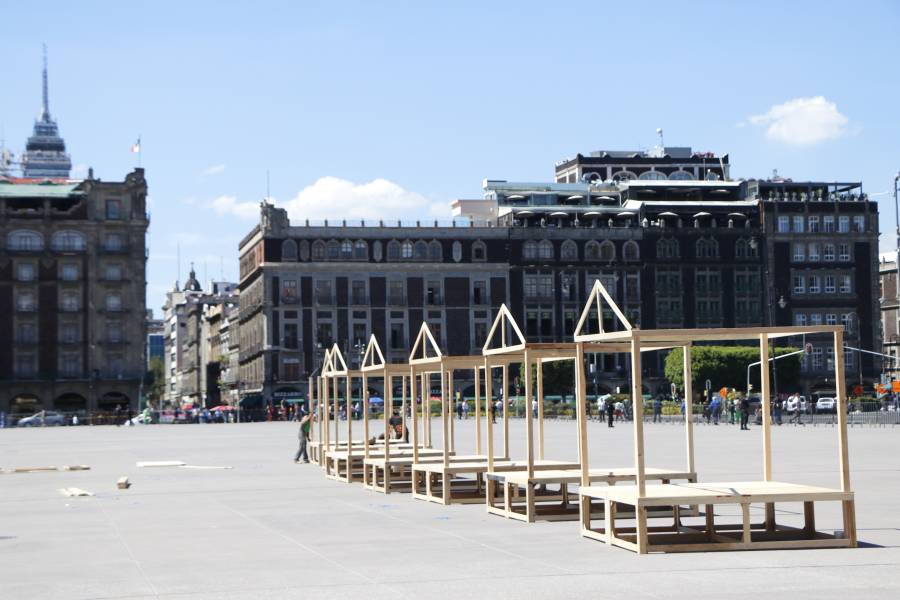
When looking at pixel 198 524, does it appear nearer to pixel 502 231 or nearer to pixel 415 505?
pixel 415 505

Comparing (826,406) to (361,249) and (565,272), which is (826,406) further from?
(361,249)

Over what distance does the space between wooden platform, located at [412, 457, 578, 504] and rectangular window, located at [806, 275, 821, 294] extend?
342ft

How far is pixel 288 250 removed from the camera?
120125 millimetres

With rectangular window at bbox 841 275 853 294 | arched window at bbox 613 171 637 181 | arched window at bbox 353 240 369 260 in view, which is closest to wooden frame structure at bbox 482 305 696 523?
arched window at bbox 353 240 369 260

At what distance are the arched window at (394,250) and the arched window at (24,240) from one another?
94.0ft

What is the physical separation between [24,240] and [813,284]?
67.4m

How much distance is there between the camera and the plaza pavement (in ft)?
43.8

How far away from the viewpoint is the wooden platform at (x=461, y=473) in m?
22.6

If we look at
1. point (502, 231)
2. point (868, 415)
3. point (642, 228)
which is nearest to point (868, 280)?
point (642, 228)

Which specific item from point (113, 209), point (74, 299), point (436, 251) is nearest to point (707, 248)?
point (436, 251)

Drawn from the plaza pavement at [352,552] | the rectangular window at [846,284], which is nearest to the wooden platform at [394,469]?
the plaza pavement at [352,552]

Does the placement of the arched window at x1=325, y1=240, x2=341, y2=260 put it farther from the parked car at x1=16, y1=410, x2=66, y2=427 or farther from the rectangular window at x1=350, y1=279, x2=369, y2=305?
the parked car at x1=16, y1=410, x2=66, y2=427

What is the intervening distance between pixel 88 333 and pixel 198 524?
10005 centimetres

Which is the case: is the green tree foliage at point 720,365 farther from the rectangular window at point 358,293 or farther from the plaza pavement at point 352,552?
the plaza pavement at point 352,552
